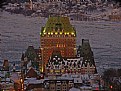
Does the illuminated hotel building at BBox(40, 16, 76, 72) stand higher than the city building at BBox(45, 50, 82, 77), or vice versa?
the illuminated hotel building at BBox(40, 16, 76, 72)

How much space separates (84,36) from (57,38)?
69.0 inches

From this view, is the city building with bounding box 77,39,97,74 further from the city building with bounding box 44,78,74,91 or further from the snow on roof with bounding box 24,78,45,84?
the city building with bounding box 44,78,74,91

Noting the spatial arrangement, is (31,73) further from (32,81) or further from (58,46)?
(58,46)

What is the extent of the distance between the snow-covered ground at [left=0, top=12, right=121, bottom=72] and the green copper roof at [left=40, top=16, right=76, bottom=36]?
0.73m

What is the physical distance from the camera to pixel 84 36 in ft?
48.6

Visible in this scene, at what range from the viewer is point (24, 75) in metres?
13.4

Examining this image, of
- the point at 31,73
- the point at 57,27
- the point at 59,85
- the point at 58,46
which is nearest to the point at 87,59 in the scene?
the point at 58,46

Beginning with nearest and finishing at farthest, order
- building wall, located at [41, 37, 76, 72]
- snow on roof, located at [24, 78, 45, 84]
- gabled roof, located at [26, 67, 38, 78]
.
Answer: snow on roof, located at [24, 78, 45, 84]
gabled roof, located at [26, 67, 38, 78]
building wall, located at [41, 37, 76, 72]

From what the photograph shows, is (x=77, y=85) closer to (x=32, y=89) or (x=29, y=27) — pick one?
(x=32, y=89)

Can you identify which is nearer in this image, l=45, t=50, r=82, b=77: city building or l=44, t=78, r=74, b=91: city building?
l=44, t=78, r=74, b=91: city building

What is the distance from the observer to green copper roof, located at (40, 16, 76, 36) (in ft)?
50.9

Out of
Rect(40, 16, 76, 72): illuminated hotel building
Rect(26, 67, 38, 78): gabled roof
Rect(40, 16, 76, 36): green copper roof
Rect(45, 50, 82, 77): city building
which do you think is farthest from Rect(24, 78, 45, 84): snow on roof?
Rect(40, 16, 76, 36): green copper roof

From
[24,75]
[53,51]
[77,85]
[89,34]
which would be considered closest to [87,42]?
[89,34]

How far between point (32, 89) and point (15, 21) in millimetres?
3132
